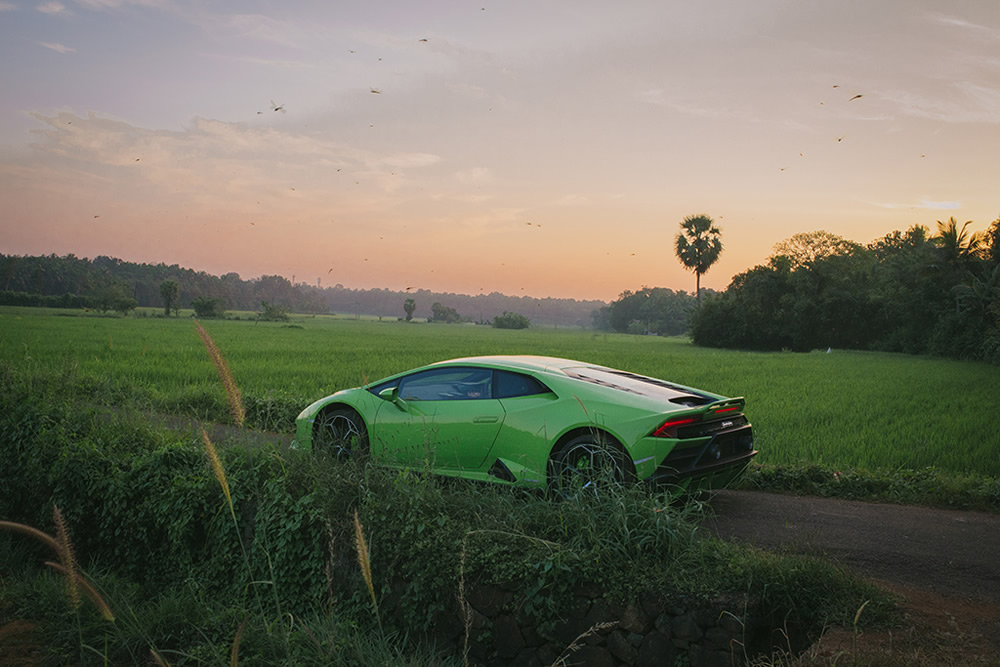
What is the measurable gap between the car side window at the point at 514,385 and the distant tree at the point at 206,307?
91.5 m

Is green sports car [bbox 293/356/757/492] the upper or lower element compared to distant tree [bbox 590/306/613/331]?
lower

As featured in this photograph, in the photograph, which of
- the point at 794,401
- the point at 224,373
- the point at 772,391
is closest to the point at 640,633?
the point at 224,373

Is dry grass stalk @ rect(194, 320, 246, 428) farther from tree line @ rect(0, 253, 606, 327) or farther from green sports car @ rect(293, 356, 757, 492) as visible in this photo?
tree line @ rect(0, 253, 606, 327)

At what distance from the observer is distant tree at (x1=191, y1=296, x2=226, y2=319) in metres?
90.1

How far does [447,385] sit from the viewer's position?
736 centimetres

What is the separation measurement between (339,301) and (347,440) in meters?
183

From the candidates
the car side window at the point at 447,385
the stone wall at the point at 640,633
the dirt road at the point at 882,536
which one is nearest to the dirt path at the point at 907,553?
the dirt road at the point at 882,536

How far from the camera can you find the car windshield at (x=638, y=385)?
6617mm

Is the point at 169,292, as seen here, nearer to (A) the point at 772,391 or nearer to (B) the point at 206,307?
(B) the point at 206,307

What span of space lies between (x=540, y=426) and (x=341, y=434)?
8.49ft

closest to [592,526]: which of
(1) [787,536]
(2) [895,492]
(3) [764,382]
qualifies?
(1) [787,536]

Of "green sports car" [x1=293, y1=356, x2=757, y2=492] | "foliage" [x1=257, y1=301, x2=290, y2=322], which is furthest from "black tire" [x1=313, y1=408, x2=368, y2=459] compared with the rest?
"foliage" [x1=257, y1=301, x2=290, y2=322]

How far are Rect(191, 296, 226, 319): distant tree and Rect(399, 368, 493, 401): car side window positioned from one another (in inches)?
3566

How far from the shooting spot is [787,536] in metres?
6.14
